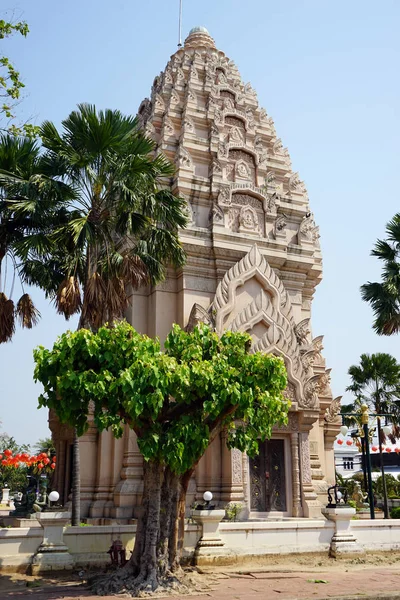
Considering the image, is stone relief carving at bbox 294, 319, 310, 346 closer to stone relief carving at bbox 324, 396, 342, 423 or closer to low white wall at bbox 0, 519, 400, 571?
stone relief carving at bbox 324, 396, 342, 423

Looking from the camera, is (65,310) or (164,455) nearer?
(164,455)

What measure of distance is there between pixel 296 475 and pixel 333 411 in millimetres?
4919

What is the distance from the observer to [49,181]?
1436 cm

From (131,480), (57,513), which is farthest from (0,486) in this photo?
(57,513)

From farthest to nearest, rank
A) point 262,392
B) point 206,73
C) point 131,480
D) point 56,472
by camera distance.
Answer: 1. point 206,73
2. point 56,472
3. point 131,480
4. point 262,392

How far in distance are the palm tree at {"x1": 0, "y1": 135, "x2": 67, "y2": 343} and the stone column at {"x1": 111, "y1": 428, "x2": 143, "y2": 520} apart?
16.0ft

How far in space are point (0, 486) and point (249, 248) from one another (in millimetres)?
49637

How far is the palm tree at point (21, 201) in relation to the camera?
1428cm

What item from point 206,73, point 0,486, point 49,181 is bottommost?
point 0,486

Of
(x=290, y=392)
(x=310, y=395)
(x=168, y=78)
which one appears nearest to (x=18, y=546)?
(x=290, y=392)

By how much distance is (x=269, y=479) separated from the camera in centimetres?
1788

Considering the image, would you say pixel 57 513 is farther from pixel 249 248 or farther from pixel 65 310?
pixel 249 248

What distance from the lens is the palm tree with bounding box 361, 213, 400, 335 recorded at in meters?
20.2

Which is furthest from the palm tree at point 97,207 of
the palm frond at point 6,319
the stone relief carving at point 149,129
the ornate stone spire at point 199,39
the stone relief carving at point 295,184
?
the ornate stone spire at point 199,39
